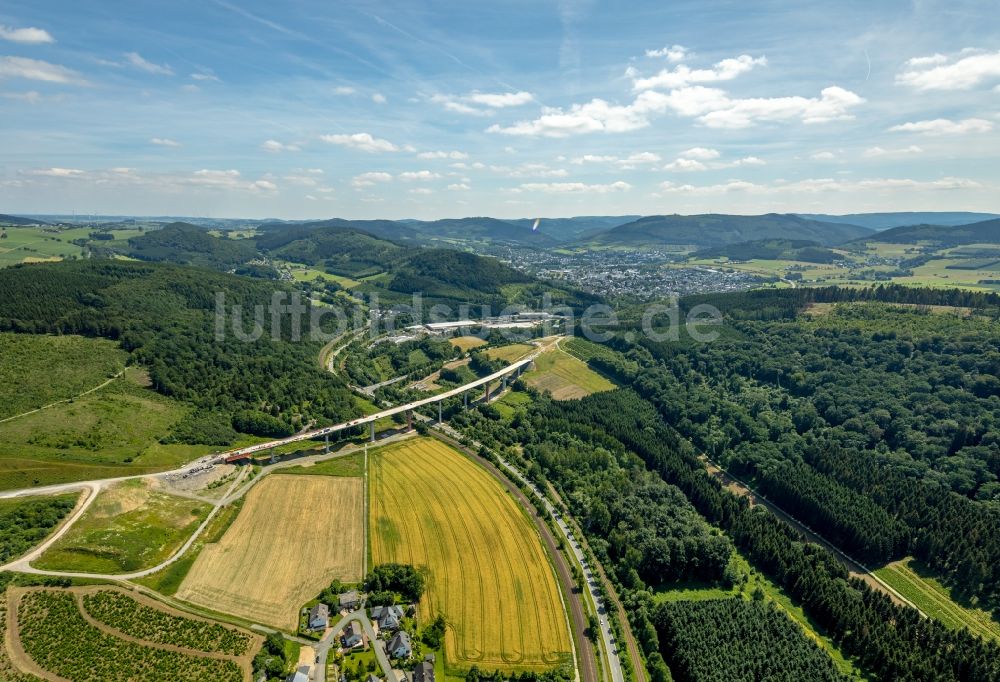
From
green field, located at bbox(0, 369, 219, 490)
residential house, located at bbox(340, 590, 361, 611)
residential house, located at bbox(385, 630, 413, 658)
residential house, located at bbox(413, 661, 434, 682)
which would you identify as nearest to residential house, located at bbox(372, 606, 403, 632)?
residential house, located at bbox(385, 630, 413, 658)

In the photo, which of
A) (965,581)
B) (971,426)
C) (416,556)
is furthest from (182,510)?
(971,426)

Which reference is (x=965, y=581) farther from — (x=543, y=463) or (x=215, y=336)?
(x=215, y=336)

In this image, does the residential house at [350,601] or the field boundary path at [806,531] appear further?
the field boundary path at [806,531]

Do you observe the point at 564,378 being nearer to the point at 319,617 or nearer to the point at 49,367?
the point at 319,617

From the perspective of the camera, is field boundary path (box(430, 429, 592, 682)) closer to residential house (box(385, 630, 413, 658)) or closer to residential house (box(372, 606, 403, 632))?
residential house (box(385, 630, 413, 658))

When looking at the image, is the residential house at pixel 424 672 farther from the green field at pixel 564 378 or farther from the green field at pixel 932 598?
the green field at pixel 564 378

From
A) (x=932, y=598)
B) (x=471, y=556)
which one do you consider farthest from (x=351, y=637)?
(x=932, y=598)

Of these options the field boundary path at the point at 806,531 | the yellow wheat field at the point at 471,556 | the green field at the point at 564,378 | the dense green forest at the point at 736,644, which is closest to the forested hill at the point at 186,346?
the yellow wheat field at the point at 471,556
